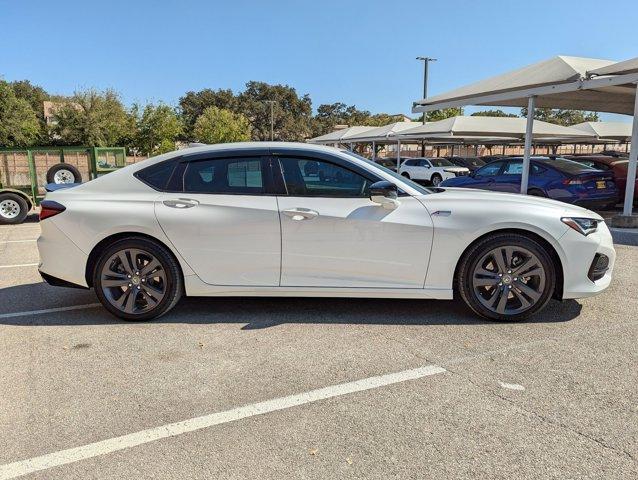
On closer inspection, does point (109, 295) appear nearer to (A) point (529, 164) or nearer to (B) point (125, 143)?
(A) point (529, 164)

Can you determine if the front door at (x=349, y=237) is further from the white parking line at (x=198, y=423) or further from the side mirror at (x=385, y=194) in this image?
the white parking line at (x=198, y=423)

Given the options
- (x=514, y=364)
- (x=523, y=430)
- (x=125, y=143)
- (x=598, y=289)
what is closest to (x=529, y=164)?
(x=598, y=289)

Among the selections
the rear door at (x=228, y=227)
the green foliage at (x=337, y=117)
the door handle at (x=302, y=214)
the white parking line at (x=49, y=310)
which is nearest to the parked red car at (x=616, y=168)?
the door handle at (x=302, y=214)

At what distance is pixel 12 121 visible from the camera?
1359 inches

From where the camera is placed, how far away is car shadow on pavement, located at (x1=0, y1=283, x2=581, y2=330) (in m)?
4.45

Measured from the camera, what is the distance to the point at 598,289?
4293 mm

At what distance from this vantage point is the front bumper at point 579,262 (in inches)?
165

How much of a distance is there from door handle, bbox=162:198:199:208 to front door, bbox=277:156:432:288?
742 millimetres

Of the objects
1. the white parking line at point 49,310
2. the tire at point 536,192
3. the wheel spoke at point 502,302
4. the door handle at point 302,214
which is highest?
the door handle at point 302,214

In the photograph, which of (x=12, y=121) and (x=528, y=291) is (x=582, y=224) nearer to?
(x=528, y=291)

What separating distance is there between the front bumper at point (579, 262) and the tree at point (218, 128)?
5075 centimetres

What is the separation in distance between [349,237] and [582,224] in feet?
6.46

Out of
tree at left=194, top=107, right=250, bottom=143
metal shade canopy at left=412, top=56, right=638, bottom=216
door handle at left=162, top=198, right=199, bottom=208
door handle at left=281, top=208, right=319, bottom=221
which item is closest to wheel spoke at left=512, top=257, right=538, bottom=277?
door handle at left=281, top=208, right=319, bottom=221

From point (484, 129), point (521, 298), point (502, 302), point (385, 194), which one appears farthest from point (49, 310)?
point (484, 129)
